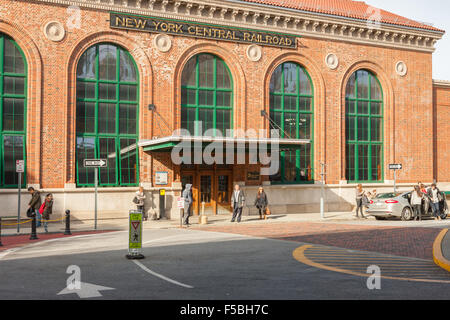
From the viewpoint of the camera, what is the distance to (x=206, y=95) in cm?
2722

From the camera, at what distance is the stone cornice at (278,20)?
83.5ft

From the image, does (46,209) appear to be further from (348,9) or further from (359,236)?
(348,9)

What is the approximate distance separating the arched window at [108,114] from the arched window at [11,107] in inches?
102

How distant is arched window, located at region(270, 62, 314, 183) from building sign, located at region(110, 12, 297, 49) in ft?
5.27

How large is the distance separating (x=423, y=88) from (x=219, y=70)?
15.0 meters

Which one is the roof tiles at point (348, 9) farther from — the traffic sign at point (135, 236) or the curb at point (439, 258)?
the traffic sign at point (135, 236)

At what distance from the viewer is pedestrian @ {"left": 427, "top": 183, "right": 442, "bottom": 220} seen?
78.1ft

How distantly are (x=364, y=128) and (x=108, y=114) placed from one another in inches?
650

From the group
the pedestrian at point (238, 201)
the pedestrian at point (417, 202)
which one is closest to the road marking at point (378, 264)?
the pedestrian at point (238, 201)

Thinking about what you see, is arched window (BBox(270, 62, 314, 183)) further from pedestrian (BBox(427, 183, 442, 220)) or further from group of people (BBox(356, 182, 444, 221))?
pedestrian (BBox(427, 183, 442, 220))

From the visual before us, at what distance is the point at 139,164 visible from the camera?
25281 millimetres

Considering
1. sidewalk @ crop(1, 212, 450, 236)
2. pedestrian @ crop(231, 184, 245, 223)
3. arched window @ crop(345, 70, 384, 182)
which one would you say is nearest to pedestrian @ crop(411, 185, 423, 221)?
sidewalk @ crop(1, 212, 450, 236)

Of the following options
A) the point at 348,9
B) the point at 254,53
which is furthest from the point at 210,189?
the point at 348,9

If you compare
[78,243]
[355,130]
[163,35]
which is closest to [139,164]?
[163,35]
